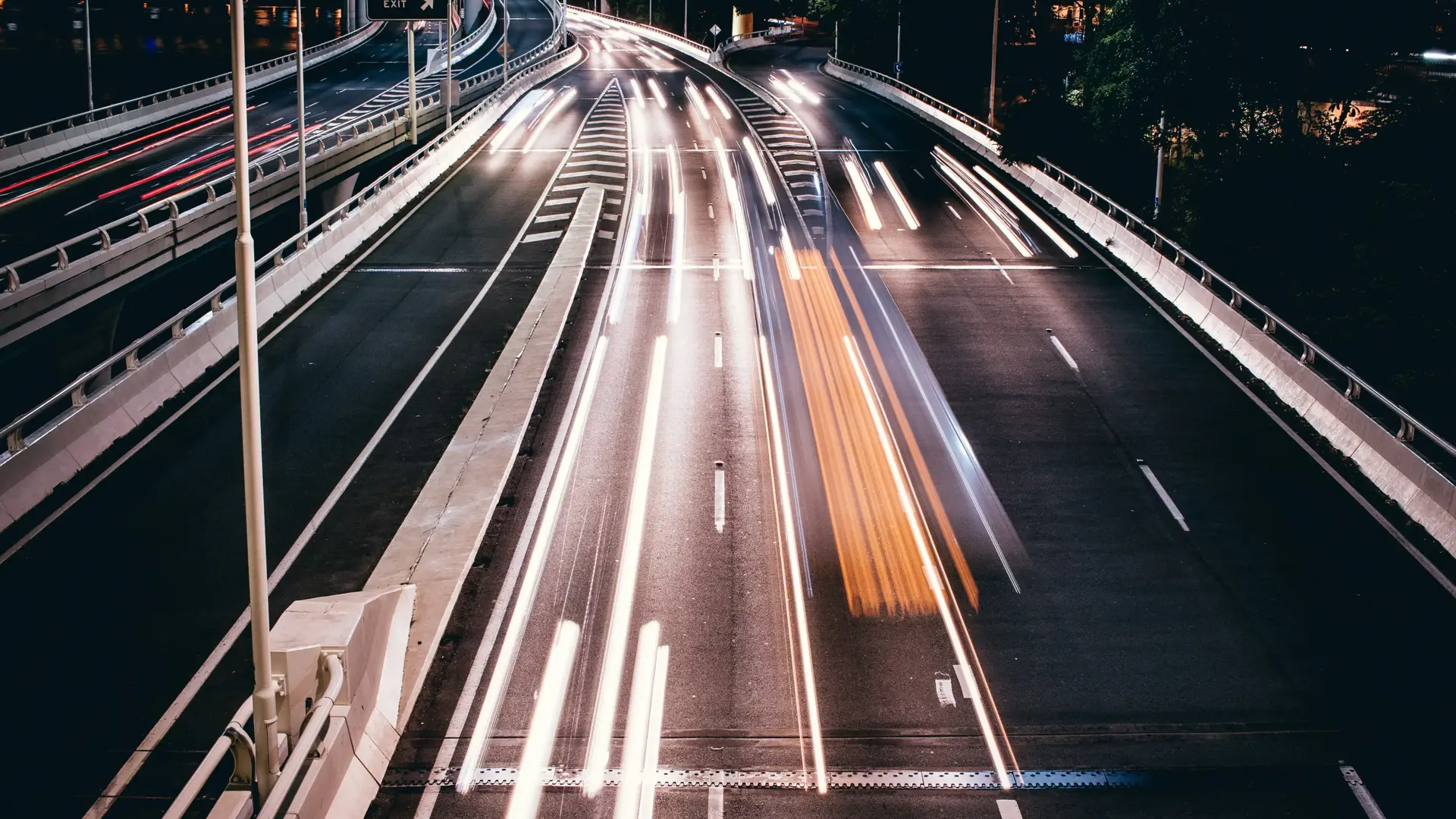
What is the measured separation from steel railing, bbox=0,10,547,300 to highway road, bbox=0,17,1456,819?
202 inches

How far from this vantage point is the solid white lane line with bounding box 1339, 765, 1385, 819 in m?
11.9

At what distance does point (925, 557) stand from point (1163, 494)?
4.80 meters

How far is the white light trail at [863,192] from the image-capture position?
134ft

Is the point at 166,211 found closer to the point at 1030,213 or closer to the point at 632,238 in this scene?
the point at 632,238

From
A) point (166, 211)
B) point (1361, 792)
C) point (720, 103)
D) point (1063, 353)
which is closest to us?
point (1361, 792)

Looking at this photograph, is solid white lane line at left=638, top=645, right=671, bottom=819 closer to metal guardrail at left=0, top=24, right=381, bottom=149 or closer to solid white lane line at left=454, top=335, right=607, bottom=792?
solid white lane line at left=454, top=335, right=607, bottom=792

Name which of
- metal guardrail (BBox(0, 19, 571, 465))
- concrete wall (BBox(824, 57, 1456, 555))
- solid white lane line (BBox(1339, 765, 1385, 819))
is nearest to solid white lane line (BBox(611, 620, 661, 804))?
solid white lane line (BBox(1339, 765, 1385, 819))

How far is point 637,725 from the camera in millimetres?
13578

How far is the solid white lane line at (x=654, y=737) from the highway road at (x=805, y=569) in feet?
0.19

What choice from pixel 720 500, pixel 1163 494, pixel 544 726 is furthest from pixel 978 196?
pixel 544 726

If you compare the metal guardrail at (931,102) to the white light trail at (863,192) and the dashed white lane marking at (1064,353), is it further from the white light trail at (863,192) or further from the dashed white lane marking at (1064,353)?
the dashed white lane marking at (1064,353)

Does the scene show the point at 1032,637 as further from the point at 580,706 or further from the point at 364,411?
the point at 364,411

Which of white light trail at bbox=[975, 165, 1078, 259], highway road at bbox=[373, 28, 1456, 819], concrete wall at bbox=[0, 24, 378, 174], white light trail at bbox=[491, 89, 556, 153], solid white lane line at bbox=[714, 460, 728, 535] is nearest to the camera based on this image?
highway road at bbox=[373, 28, 1456, 819]

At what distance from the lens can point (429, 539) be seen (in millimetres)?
17953
